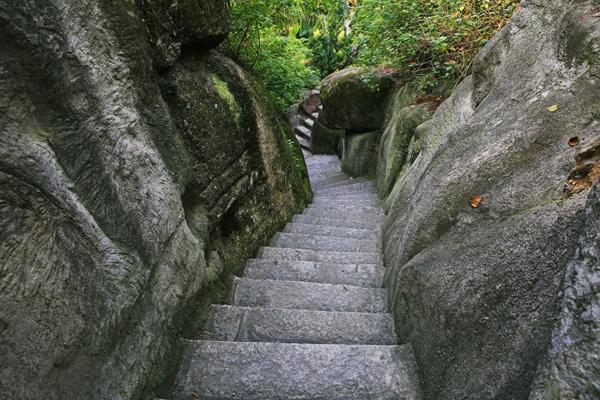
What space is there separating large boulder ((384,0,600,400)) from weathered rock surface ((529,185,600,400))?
28mm

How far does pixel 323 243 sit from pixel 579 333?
306 cm

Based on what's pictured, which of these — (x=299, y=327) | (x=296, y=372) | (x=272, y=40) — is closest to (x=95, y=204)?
(x=296, y=372)

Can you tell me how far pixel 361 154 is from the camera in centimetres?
866

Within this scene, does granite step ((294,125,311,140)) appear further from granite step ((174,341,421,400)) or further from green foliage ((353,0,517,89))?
granite step ((174,341,421,400))

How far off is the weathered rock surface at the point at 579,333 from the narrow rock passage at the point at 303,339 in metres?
0.94

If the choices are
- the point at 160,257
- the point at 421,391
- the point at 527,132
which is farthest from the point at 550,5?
the point at 160,257

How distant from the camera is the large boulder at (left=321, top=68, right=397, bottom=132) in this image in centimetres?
745

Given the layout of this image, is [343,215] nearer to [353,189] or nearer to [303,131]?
[353,189]

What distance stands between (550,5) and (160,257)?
2.79 m

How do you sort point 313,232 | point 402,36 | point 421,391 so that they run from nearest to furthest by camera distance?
point 421,391, point 313,232, point 402,36

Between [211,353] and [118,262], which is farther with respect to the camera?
[211,353]

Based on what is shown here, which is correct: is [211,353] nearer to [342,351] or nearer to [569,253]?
[342,351]

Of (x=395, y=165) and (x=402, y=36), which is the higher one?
(x=402, y=36)

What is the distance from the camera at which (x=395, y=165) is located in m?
5.54
